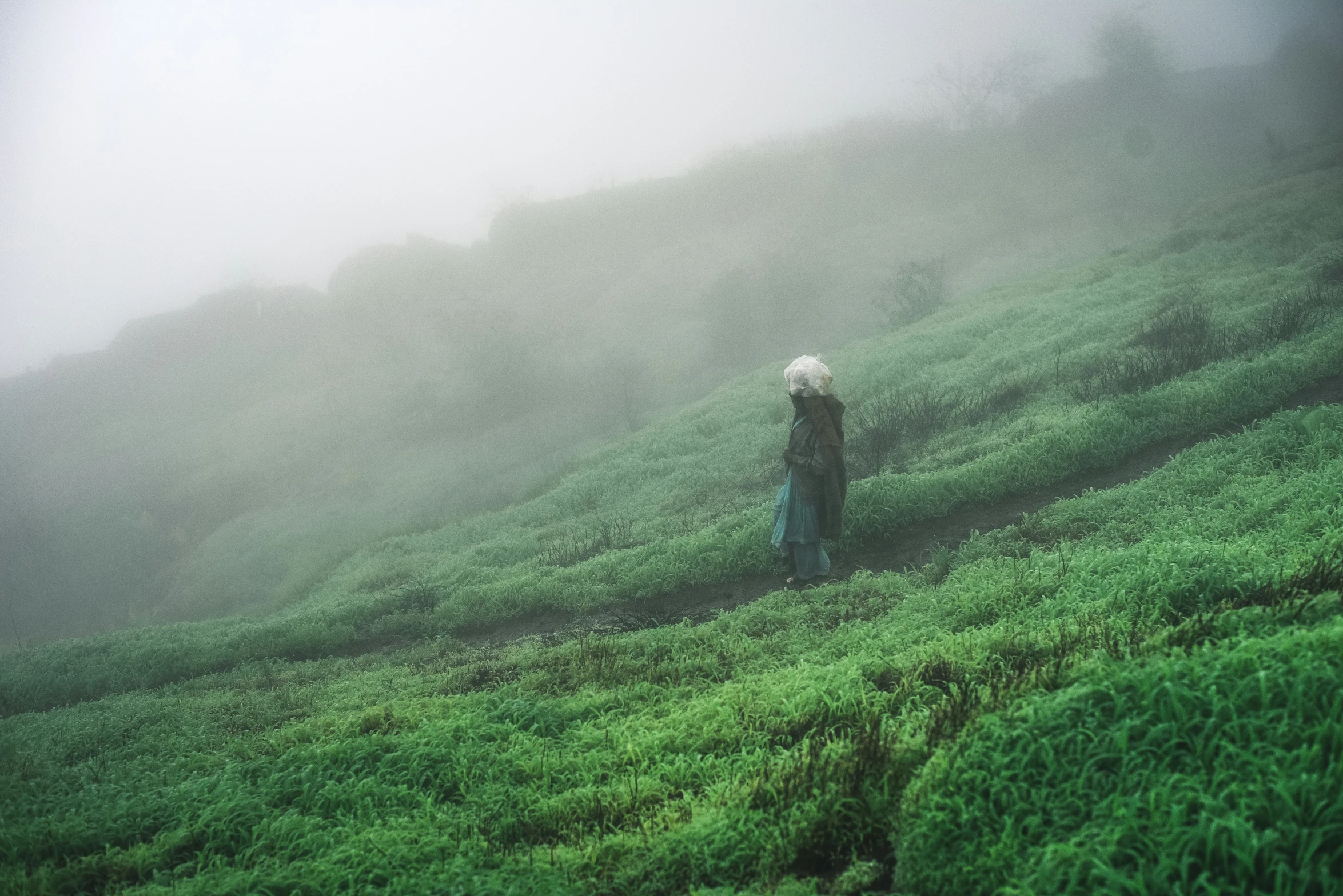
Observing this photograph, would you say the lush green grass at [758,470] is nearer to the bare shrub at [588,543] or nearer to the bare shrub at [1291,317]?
the bare shrub at [588,543]

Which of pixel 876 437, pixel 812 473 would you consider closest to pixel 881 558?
pixel 812 473

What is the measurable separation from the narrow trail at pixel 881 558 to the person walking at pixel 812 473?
0.51 metres

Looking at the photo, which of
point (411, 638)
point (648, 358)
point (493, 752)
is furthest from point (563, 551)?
point (648, 358)

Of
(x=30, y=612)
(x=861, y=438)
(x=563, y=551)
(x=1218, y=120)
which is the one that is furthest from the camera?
(x=1218, y=120)

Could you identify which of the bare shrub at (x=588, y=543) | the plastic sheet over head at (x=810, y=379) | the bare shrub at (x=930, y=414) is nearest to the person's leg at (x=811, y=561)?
the plastic sheet over head at (x=810, y=379)

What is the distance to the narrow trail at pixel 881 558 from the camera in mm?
9484

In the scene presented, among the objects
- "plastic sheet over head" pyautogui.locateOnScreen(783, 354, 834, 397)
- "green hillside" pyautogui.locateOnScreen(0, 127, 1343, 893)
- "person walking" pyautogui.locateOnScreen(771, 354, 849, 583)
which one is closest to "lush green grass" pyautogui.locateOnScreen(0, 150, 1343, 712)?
"green hillside" pyautogui.locateOnScreen(0, 127, 1343, 893)

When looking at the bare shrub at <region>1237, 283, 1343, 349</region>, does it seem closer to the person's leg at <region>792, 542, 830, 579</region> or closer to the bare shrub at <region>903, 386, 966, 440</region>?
the bare shrub at <region>903, 386, 966, 440</region>

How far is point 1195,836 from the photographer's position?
2457 millimetres

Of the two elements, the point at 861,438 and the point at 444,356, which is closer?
the point at 861,438

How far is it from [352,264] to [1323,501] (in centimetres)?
8012

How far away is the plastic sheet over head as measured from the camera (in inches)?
353

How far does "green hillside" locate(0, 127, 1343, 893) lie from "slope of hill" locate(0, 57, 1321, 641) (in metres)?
13.9

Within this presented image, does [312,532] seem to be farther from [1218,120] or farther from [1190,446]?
[1218,120]
